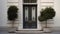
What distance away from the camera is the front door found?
13.6 metres

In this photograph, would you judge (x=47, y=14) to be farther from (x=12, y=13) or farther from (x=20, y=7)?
(x=12, y=13)

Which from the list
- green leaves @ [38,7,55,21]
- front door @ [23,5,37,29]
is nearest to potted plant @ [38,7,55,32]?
green leaves @ [38,7,55,21]

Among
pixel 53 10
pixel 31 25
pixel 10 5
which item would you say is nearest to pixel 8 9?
pixel 10 5

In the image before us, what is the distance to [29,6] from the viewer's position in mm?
13656

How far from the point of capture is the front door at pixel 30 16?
1359 cm

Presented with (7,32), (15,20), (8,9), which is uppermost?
(8,9)

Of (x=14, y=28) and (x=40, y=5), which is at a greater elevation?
(x=40, y=5)

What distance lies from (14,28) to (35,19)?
2.20 metres

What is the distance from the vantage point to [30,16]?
13.6 metres

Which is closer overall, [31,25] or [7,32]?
[7,32]

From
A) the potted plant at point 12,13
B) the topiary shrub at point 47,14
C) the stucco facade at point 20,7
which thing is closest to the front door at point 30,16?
the stucco facade at point 20,7

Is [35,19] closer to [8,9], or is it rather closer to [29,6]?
[29,6]

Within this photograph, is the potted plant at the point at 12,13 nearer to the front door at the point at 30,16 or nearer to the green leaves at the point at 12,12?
the green leaves at the point at 12,12

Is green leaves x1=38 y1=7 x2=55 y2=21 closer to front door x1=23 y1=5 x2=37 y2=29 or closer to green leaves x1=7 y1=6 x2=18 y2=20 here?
front door x1=23 y1=5 x2=37 y2=29
